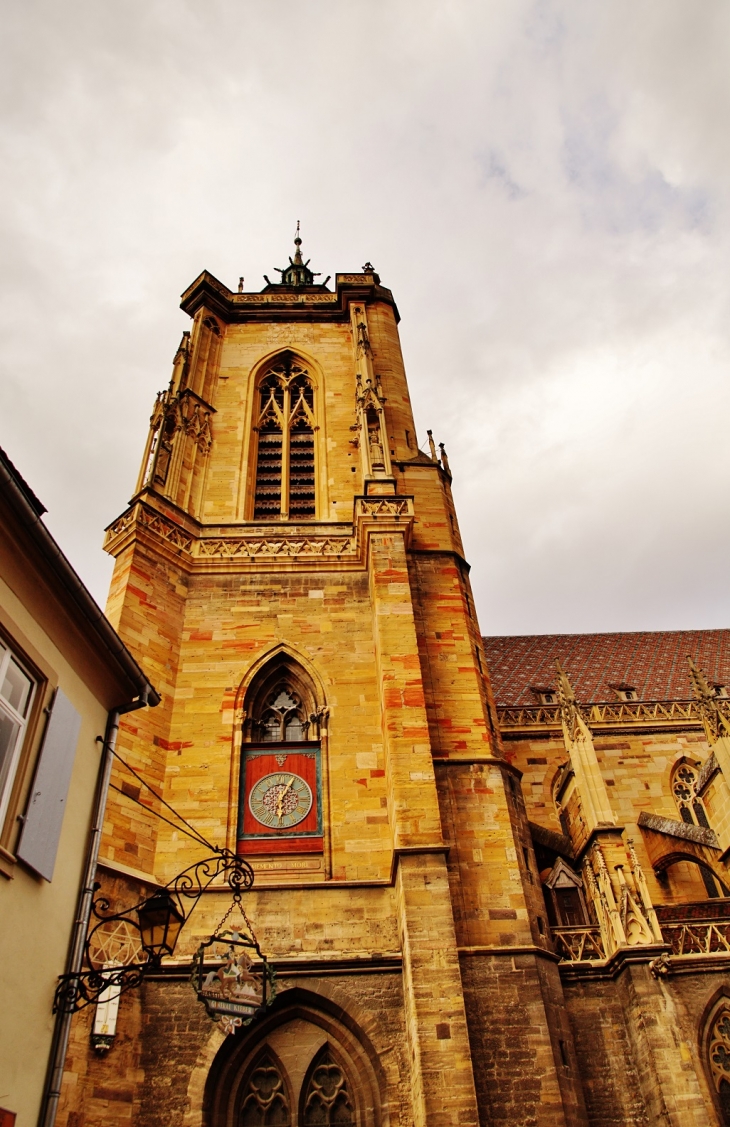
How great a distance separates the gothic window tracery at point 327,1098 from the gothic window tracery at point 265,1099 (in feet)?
0.75

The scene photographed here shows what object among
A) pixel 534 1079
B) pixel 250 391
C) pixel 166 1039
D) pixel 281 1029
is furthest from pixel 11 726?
pixel 250 391

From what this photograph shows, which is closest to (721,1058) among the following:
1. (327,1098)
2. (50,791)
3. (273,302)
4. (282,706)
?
(327,1098)

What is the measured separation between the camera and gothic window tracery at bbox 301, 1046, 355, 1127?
8578 mm

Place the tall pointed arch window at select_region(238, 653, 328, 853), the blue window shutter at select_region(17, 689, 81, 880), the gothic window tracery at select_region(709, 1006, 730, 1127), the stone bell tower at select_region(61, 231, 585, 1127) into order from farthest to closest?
the tall pointed arch window at select_region(238, 653, 328, 853)
the gothic window tracery at select_region(709, 1006, 730, 1127)
the stone bell tower at select_region(61, 231, 585, 1127)
the blue window shutter at select_region(17, 689, 81, 880)

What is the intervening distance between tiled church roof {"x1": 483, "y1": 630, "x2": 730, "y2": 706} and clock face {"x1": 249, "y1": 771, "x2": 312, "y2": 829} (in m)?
9.96

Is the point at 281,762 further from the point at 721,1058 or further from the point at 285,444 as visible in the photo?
the point at 285,444

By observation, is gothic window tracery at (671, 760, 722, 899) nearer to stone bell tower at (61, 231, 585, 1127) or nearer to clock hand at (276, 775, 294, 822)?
stone bell tower at (61, 231, 585, 1127)

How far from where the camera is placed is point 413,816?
965 cm

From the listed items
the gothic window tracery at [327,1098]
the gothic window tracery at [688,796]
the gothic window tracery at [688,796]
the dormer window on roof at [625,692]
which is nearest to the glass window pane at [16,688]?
the gothic window tracery at [327,1098]

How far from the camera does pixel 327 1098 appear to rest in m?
8.70

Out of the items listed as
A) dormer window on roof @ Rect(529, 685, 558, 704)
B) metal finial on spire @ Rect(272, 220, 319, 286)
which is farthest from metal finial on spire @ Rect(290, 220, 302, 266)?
dormer window on roof @ Rect(529, 685, 558, 704)

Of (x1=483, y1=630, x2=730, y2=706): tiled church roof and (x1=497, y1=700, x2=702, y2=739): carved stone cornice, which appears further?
(x1=483, y1=630, x2=730, y2=706): tiled church roof

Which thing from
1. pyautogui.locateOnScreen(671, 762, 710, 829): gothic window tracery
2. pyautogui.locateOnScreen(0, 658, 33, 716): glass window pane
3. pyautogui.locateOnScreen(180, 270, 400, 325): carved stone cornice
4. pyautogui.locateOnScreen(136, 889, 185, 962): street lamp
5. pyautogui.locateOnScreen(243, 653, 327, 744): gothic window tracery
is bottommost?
pyautogui.locateOnScreen(136, 889, 185, 962): street lamp

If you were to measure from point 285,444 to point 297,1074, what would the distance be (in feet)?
37.8
